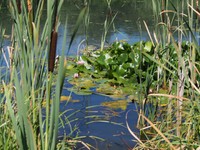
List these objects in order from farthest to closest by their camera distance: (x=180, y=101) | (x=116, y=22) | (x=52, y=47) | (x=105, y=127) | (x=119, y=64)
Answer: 1. (x=116, y=22)
2. (x=119, y=64)
3. (x=105, y=127)
4. (x=180, y=101)
5. (x=52, y=47)

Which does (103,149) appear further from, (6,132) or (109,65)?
(109,65)

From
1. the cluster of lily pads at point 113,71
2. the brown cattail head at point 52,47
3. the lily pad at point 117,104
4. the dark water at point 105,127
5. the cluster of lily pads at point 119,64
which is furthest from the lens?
the cluster of lily pads at point 119,64

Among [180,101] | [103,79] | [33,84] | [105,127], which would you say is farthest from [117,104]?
[33,84]

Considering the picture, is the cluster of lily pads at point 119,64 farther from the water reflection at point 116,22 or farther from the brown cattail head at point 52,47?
the brown cattail head at point 52,47

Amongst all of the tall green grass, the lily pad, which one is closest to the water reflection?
the lily pad

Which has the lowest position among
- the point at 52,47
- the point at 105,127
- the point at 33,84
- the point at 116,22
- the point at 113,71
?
the point at 105,127

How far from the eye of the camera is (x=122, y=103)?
2941mm

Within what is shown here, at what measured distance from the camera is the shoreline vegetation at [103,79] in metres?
0.99

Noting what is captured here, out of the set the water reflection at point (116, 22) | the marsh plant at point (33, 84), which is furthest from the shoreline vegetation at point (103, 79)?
the water reflection at point (116, 22)

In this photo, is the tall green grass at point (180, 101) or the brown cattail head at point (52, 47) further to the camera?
the tall green grass at point (180, 101)

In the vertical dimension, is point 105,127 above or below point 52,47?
below

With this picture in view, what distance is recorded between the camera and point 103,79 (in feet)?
11.4

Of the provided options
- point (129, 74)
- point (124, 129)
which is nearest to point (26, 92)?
point (124, 129)

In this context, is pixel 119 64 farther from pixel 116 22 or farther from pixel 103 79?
pixel 116 22
